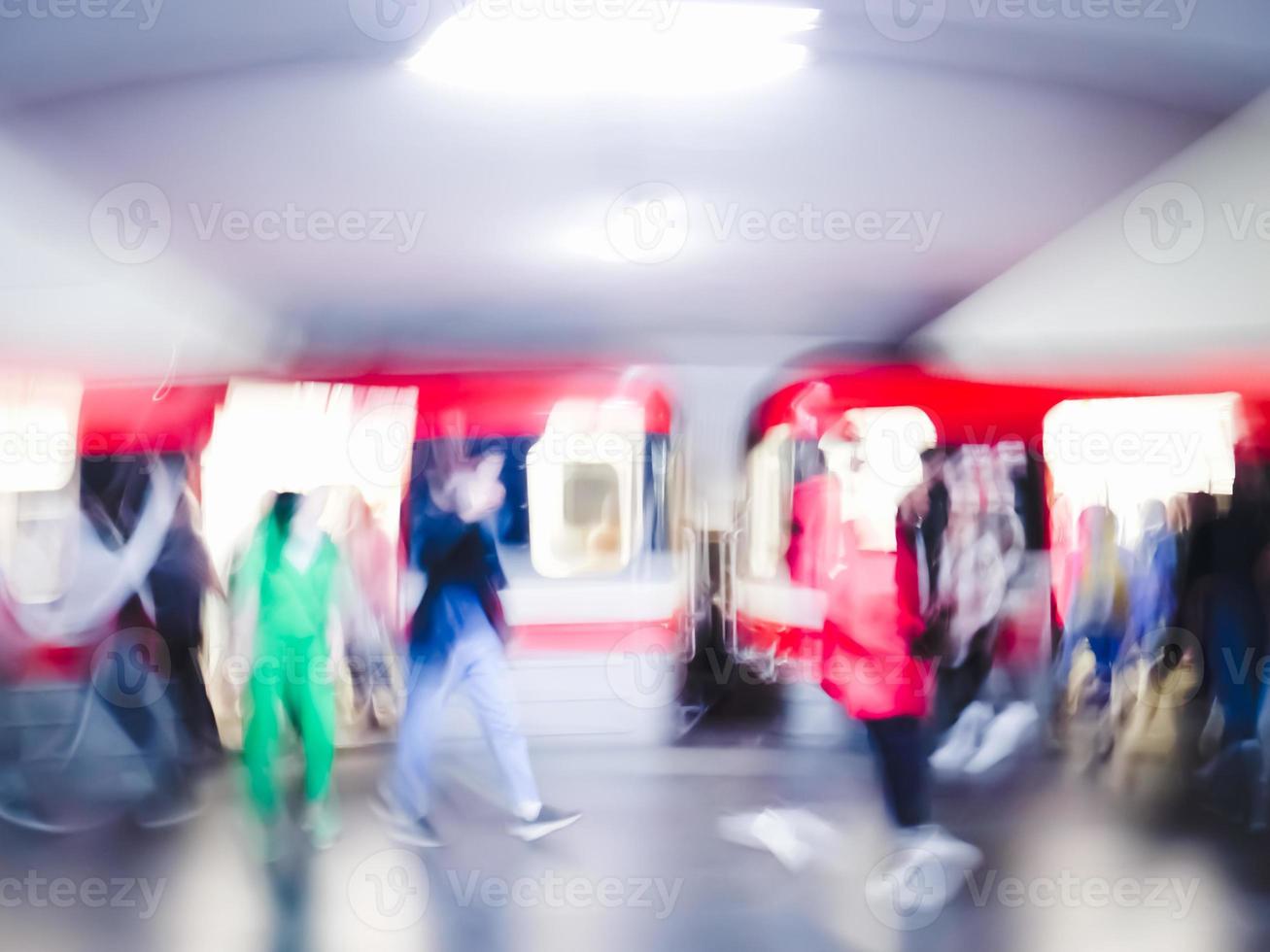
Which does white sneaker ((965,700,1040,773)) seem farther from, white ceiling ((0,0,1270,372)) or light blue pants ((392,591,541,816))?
light blue pants ((392,591,541,816))

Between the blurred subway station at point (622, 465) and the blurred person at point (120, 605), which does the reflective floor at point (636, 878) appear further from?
the blurred person at point (120, 605)

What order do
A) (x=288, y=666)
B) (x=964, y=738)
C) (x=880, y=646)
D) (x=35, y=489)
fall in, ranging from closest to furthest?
1. (x=880, y=646)
2. (x=288, y=666)
3. (x=35, y=489)
4. (x=964, y=738)

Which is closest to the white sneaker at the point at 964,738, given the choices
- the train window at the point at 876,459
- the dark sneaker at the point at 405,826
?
the train window at the point at 876,459

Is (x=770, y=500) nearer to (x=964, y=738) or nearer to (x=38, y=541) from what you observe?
(x=964, y=738)

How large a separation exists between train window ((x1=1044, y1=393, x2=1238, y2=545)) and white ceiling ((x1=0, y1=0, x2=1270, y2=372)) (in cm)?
62

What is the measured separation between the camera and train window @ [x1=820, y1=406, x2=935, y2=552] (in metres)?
2.33

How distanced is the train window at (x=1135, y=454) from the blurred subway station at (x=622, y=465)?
0.01 meters

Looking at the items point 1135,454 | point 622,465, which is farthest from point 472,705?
point 1135,454

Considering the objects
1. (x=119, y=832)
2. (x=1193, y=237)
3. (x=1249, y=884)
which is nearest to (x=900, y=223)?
(x=1193, y=237)

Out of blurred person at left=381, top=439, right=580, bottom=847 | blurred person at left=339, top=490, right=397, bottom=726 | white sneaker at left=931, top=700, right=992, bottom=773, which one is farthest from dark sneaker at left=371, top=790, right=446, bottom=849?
white sneaker at left=931, top=700, right=992, bottom=773

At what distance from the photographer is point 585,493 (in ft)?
7.65

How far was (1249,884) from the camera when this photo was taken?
2.17m

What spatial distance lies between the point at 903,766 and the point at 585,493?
106cm

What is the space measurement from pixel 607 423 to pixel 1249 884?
195 cm
